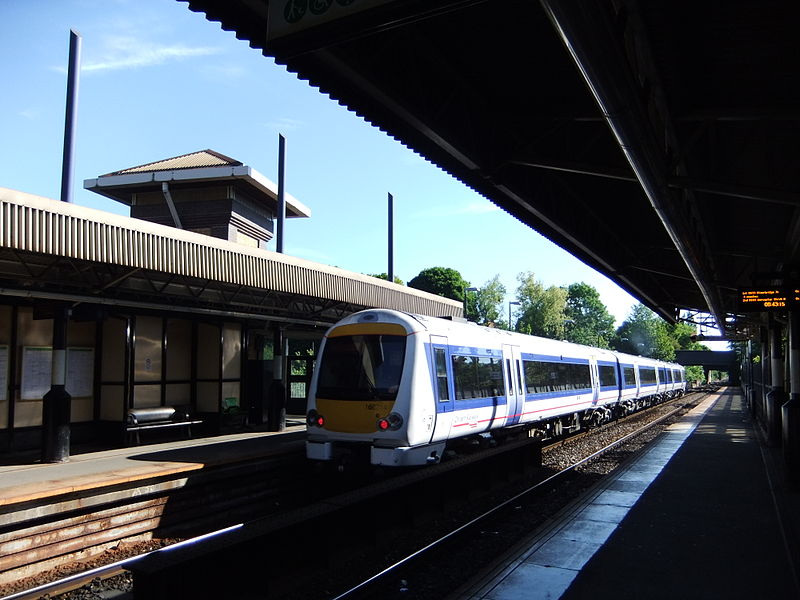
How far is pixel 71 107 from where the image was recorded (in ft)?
41.0

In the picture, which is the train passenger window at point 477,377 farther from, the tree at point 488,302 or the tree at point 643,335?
the tree at point 643,335

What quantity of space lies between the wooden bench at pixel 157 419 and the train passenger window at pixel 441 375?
6.47 metres

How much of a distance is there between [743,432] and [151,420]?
680 inches

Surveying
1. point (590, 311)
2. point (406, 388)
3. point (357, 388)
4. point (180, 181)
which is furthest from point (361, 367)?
point (590, 311)

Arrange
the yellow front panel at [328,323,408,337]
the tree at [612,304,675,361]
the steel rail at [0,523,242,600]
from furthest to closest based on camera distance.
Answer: the tree at [612,304,675,361], the yellow front panel at [328,323,408,337], the steel rail at [0,523,242,600]

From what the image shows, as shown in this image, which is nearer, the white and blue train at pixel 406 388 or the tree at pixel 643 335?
the white and blue train at pixel 406 388

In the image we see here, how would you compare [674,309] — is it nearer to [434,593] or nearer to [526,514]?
[526,514]

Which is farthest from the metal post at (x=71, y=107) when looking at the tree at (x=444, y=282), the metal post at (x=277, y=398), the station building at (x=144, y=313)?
the tree at (x=444, y=282)

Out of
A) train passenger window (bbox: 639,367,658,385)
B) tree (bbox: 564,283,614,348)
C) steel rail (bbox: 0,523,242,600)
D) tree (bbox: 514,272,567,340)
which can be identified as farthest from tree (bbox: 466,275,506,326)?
steel rail (bbox: 0,523,242,600)

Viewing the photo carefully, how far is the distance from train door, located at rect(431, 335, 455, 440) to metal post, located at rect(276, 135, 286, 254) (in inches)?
532

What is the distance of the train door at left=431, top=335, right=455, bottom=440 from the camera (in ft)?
31.7

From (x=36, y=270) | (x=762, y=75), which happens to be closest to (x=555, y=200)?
(x=762, y=75)

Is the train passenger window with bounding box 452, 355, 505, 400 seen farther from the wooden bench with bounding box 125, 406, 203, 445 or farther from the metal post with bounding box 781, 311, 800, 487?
the wooden bench with bounding box 125, 406, 203, 445

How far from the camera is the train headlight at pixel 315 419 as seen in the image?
9.77 metres
